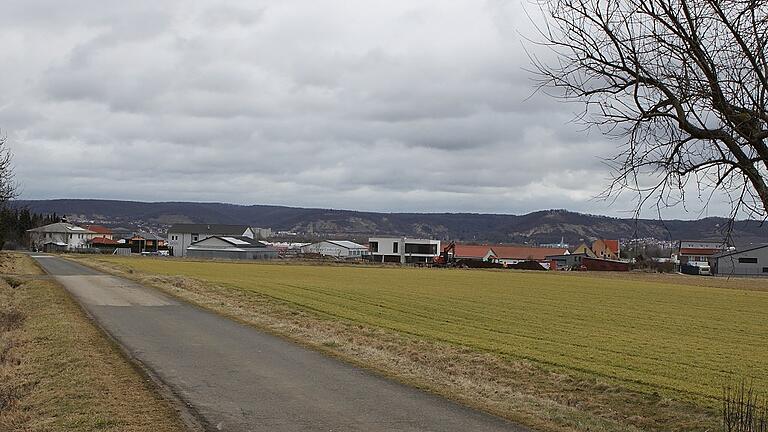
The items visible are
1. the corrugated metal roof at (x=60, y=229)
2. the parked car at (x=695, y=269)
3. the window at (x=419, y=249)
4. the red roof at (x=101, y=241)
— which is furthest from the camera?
the red roof at (x=101, y=241)

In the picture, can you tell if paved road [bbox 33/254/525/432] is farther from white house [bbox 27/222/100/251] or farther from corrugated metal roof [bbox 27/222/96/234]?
corrugated metal roof [bbox 27/222/96/234]

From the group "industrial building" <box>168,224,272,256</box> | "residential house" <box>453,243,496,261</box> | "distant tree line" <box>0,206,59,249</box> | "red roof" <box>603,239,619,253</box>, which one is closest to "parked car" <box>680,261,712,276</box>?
"red roof" <box>603,239,619,253</box>

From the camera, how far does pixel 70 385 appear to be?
1403 cm

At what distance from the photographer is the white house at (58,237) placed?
161125mm

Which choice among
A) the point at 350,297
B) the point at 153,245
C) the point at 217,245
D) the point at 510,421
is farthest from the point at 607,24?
the point at 153,245

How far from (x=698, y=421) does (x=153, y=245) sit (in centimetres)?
18404

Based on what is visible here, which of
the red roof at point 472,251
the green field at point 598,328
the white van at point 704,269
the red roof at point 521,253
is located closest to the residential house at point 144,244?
the red roof at point 472,251

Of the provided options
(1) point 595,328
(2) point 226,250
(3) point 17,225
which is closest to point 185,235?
(2) point 226,250

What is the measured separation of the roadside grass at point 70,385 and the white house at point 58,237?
145 metres

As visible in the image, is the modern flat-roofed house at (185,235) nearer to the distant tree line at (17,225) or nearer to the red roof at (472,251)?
the distant tree line at (17,225)

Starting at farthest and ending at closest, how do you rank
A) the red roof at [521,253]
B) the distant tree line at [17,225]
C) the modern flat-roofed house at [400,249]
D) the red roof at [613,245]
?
the red roof at [613,245] < the red roof at [521,253] < the modern flat-roofed house at [400,249] < the distant tree line at [17,225]

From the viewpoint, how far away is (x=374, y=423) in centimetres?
1130

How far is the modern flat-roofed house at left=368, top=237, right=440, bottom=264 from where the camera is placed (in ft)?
540

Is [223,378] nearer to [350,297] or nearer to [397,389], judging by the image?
[397,389]
